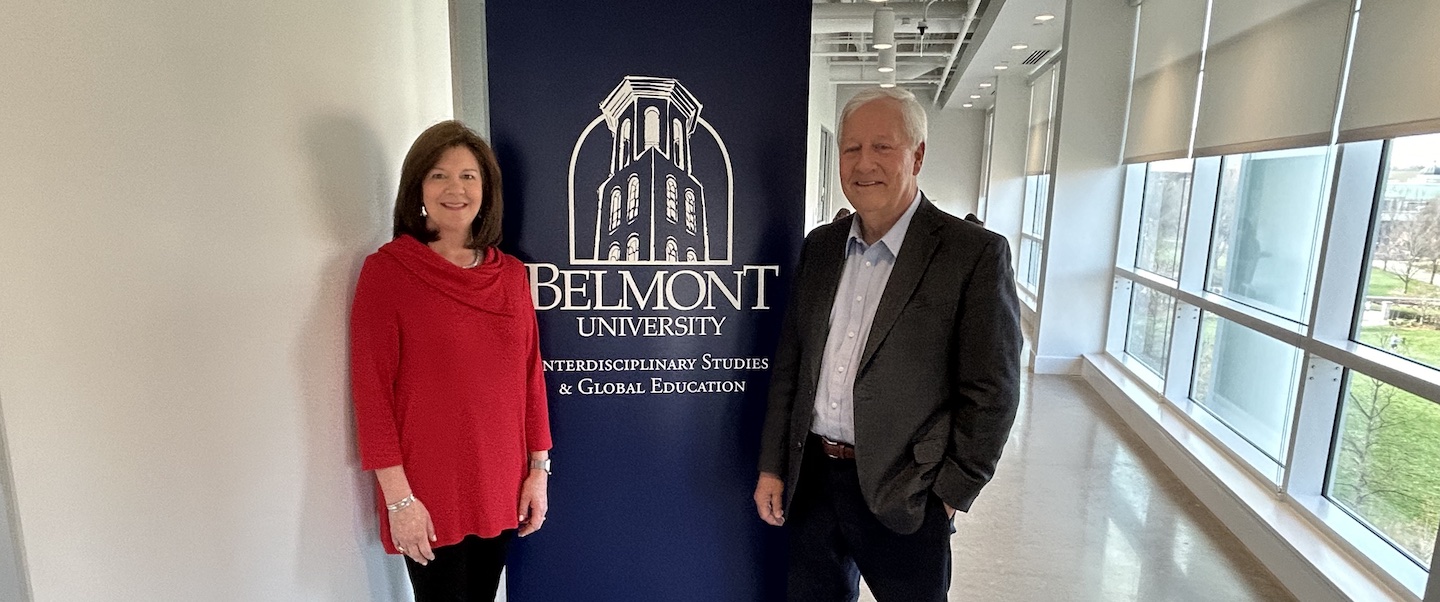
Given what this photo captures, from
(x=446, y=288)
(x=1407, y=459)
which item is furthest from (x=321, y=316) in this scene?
(x=1407, y=459)

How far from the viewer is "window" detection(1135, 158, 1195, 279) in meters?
5.25

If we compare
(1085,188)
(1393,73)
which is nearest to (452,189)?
(1393,73)

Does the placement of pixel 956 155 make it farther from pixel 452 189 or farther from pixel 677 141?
pixel 452 189

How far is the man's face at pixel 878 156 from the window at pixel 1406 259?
2.50 metres

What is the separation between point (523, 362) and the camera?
1.76m

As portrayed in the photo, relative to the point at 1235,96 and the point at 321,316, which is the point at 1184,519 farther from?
the point at 321,316

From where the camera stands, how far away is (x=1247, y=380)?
418 centimetres

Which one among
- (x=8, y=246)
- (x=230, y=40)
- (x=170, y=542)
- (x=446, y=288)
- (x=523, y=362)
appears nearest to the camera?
(x=8, y=246)

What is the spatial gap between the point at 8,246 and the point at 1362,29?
14.0 feet

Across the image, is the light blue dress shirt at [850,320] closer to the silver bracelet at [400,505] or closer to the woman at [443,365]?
the woman at [443,365]

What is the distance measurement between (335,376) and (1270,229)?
467cm

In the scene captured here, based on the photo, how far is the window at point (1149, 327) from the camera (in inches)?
214

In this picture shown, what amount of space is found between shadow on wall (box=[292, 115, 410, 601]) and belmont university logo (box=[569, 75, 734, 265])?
519mm

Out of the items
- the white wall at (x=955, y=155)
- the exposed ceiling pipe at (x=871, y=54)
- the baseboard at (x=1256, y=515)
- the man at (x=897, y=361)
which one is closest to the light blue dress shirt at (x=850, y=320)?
the man at (x=897, y=361)
